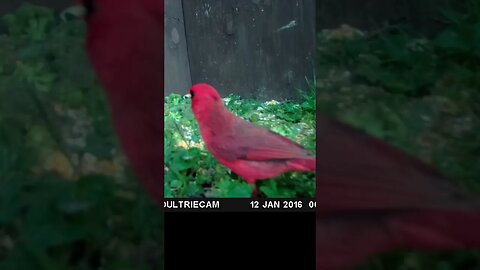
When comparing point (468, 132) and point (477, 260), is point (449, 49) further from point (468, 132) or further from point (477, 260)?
point (477, 260)

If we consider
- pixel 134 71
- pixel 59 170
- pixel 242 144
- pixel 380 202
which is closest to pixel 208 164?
pixel 242 144

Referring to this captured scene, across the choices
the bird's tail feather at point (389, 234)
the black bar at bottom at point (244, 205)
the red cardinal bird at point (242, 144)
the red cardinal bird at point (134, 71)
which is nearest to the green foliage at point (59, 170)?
the red cardinal bird at point (134, 71)

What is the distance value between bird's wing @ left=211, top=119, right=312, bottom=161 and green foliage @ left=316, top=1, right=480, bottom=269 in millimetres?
250

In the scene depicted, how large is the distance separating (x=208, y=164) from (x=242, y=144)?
0.63ft

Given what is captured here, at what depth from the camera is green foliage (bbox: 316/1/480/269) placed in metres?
3.42

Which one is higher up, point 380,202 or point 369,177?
point 369,177

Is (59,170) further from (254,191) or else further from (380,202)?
(380,202)

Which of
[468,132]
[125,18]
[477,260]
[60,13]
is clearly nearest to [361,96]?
[468,132]

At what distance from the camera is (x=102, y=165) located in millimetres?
3465

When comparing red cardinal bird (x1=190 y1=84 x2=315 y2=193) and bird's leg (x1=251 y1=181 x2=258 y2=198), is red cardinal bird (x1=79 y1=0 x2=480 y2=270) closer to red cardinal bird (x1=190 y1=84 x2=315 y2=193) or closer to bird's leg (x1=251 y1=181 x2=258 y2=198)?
red cardinal bird (x1=190 y1=84 x2=315 y2=193)

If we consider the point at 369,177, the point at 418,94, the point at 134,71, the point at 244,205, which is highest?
the point at 134,71

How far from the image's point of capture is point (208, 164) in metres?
3.43

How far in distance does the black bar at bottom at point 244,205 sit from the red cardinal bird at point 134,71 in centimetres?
17

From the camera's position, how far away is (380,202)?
342cm
